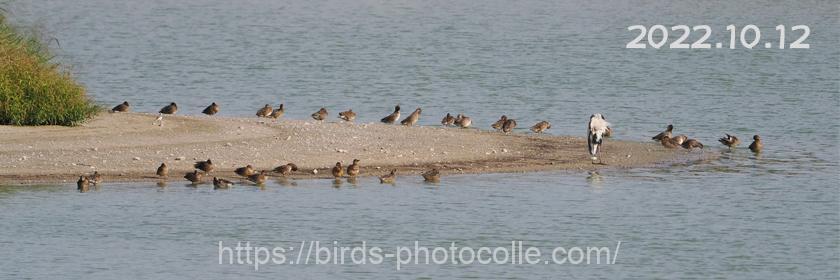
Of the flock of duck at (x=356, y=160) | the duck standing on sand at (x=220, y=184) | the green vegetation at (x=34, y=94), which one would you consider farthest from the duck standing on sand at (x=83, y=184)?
the green vegetation at (x=34, y=94)

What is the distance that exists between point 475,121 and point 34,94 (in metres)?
10.5

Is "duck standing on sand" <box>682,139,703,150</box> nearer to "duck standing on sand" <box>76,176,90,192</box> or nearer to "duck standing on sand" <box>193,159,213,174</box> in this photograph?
"duck standing on sand" <box>193,159,213,174</box>

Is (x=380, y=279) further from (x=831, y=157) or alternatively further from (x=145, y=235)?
A: (x=831, y=157)

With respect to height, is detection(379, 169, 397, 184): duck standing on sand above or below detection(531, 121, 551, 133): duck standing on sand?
below

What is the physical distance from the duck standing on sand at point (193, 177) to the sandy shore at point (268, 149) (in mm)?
330

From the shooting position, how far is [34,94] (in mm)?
27797

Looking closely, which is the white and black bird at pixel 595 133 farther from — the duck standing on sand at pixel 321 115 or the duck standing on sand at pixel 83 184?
the duck standing on sand at pixel 83 184

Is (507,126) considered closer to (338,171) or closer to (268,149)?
(268,149)

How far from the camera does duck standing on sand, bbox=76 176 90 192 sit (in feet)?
78.6

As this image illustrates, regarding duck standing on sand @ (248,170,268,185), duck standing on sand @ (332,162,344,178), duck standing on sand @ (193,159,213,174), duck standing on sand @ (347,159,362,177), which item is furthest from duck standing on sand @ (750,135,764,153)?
duck standing on sand @ (193,159,213,174)

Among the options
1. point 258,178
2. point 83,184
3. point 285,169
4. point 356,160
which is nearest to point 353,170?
point 356,160

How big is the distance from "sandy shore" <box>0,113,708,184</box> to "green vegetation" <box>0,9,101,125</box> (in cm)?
24

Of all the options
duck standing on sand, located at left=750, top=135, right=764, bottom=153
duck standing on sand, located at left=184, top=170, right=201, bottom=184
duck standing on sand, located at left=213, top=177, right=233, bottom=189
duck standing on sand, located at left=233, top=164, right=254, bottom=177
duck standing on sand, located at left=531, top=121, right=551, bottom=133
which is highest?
duck standing on sand, located at left=531, top=121, right=551, bottom=133

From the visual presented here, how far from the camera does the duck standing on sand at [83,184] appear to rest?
24.0 metres
